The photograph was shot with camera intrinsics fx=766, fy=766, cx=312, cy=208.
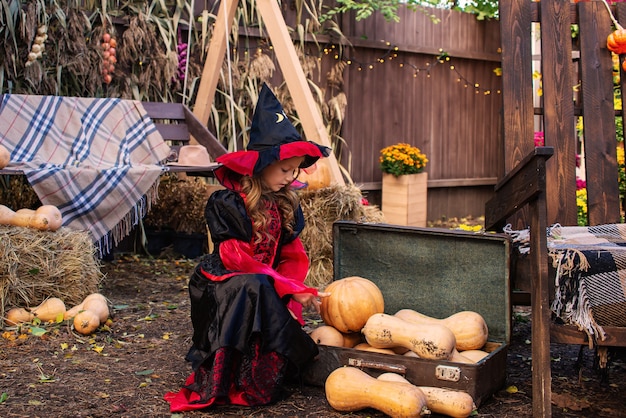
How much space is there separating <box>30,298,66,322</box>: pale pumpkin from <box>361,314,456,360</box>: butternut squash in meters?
1.97

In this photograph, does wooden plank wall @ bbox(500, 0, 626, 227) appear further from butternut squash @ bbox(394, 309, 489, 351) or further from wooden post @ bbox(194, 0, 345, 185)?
wooden post @ bbox(194, 0, 345, 185)

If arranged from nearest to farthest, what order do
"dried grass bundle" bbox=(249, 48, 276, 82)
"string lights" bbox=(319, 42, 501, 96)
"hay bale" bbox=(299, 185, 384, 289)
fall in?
1. "hay bale" bbox=(299, 185, 384, 289)
2. "dried grass bundle" bbox=(249, 48, 276, 82)
3. "string lights" bbox=(319, 42, 501, 96)

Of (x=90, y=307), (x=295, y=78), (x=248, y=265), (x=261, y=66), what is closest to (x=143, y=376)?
(x=248, y=265)

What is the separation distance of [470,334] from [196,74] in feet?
14.9

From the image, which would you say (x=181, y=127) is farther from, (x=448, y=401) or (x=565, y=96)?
(x=448, y=401)

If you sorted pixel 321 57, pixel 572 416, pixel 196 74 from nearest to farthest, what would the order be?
pixel 572 416 < pixel 196 74 < pixel 321 57

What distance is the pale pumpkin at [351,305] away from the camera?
340cm

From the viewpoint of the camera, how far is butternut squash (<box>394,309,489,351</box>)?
3.35 meters

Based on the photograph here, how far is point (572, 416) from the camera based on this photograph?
10.2 feet

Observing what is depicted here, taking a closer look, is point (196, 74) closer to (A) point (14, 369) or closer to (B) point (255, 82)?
(B) point (255, 82)

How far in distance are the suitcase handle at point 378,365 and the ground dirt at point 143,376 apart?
0.59ft

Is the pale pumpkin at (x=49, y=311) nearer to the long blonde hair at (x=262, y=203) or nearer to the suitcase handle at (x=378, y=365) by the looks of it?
the long blonde hair at (x=262, y=203)

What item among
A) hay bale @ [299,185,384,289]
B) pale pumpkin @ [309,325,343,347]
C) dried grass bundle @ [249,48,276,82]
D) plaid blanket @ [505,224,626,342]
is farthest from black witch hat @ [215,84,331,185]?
dried grass bundle @ [249,48,276,82]

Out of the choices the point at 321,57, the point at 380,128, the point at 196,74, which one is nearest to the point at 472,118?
the point at 380,128
